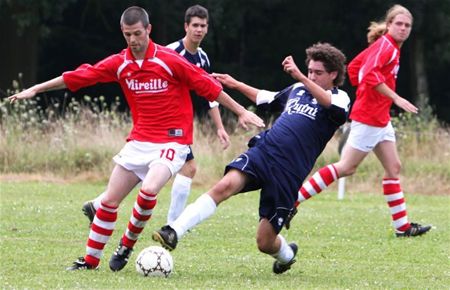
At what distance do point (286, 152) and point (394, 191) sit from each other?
3.47 metres

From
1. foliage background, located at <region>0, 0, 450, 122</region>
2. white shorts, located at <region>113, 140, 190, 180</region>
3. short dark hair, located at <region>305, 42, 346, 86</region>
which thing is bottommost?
foliage background, located at <region>0, 0, 450, 122</region>

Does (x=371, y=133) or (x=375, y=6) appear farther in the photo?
(x=375, y=6)

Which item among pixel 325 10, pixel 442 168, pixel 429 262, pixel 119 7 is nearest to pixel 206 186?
pixel 442 168

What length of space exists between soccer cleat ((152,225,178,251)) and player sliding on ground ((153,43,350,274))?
10.3 inches

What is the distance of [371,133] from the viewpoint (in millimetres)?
10953

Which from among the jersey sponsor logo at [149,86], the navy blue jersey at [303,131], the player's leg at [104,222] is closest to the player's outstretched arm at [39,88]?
the jersey sponsor logo at [149,86]

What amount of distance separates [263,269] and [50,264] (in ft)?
5.18

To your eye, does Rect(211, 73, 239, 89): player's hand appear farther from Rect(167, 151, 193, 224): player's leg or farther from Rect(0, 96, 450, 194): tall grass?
Rect(0, 96, 450, 194): tall grass

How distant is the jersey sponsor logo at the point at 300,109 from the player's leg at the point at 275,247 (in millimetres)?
794

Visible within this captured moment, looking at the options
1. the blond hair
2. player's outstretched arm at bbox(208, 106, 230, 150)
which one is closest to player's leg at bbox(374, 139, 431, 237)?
the blond hair

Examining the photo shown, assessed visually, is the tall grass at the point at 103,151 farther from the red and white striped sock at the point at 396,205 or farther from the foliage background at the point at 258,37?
the foliage background at the point at 258,37

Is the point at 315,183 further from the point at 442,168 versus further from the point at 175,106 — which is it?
the point at 442,168

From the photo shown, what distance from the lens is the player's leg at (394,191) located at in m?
11.0

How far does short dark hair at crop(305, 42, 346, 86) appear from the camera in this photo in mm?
8266
